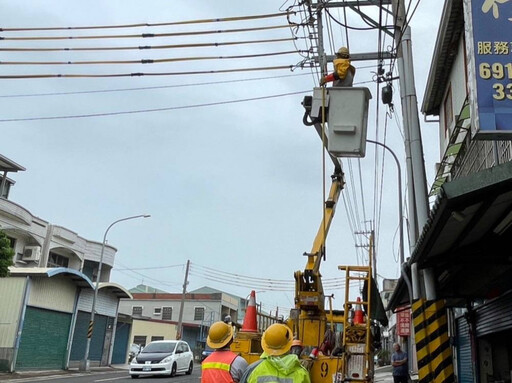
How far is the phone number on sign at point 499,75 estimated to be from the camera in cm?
507

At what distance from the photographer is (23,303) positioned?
23.6 meters

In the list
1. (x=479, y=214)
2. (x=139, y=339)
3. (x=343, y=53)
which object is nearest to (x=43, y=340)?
(x=343, y=53)

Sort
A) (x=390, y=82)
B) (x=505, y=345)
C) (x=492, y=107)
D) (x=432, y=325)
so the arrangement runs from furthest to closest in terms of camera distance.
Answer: (x=390, y=82) < (x=505, y=345) < (x=432, y=325) < (x=492, y=107)

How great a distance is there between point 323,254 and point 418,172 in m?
3.19

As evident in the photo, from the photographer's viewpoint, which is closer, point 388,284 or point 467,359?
point 467,359

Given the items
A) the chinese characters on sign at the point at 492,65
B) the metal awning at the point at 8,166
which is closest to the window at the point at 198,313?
the metal awning at the point at 8,166

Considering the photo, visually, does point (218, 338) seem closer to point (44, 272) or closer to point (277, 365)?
point (277, 365)

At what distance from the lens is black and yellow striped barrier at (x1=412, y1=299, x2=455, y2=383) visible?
25.7 ft

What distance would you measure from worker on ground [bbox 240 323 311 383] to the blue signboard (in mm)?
2671

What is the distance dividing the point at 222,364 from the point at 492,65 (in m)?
3.91

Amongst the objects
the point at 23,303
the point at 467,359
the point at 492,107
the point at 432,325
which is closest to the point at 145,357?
the point at 23,303

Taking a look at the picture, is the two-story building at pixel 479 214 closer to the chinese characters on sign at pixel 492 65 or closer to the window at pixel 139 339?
the chinese characters on sign at pixel 492 65

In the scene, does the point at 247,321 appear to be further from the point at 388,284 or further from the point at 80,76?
the point at 388,284

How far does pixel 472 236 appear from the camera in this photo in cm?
676
